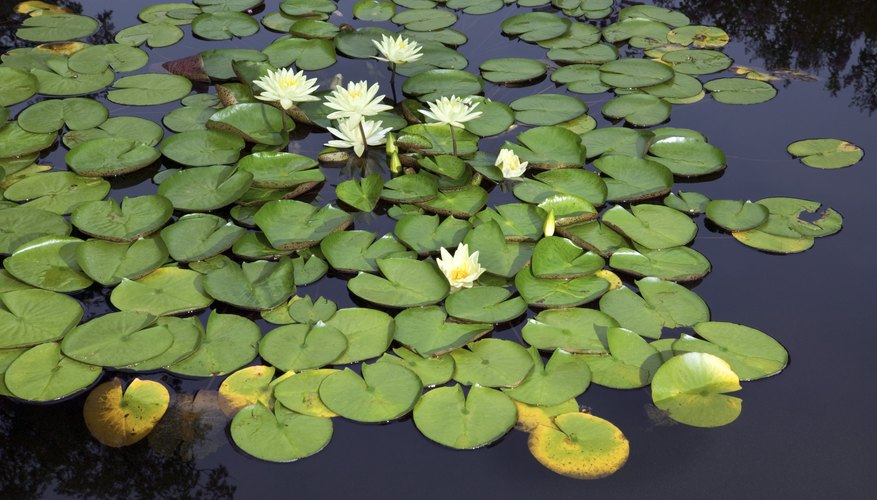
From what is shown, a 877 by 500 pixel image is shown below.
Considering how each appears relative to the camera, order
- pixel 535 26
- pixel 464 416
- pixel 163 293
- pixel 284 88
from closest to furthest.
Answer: pixel 464 416 → pixel 163 293 → pixel 284 88 → pixel 535 26

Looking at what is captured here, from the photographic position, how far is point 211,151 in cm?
427

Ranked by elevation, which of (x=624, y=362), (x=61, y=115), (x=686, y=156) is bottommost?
(x=61, y=115)

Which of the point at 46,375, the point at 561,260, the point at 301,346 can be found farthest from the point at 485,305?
the point at 46,375

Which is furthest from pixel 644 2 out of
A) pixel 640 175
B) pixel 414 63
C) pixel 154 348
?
pixel 154 348

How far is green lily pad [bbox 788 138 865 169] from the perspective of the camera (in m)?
4.29

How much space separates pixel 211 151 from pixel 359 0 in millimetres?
2378

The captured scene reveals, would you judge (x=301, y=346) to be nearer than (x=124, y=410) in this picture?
No

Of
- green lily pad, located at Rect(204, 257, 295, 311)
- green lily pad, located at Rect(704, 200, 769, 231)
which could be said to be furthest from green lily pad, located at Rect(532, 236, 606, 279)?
green lily pad, located at Rect(204, 257, 295, 311)

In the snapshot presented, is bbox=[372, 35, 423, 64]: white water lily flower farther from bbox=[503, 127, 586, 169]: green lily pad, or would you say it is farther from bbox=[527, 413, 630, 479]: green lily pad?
bbox=[527, 413, 630, 479]: green lily pad

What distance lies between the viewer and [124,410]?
9.50 feet

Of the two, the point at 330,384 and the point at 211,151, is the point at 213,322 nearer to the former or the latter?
the point at 330,384

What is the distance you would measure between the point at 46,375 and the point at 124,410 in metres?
0.36

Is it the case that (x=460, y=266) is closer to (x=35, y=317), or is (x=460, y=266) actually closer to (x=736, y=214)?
(x=736, y=214)

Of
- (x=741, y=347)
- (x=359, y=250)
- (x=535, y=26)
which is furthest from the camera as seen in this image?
(x=535, y=26)
